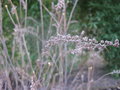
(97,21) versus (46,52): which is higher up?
(46,52)

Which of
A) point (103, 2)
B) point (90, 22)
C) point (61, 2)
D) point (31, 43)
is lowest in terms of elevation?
point (31, 43)

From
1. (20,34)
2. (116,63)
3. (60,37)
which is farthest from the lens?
(116,63)

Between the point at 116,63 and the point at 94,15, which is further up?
the point at 94,15

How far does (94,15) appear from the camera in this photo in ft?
14.3

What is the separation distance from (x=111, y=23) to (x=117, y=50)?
0.44 metres

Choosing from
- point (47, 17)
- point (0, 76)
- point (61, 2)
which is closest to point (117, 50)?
point (47, 17)

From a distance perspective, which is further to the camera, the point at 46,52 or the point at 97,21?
the point at 97,21

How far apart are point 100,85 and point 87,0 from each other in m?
1.39

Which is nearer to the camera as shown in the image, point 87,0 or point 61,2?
point 61,2

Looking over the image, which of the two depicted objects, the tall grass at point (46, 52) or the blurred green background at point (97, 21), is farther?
the blurred green background at point (97, 21)

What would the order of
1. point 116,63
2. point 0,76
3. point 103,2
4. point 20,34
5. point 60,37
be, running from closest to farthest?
point 60,37
point 20,34
point 0,76
point 103,2
point 116,63

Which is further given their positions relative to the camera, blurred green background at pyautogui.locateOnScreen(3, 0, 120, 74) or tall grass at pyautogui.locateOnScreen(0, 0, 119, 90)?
blurred green background at pyautogui.locateOnScreen(3, 0, 120, 74)

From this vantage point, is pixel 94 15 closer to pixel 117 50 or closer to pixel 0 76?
pixel 117 50

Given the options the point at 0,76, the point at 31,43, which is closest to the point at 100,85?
the point at 31,43
